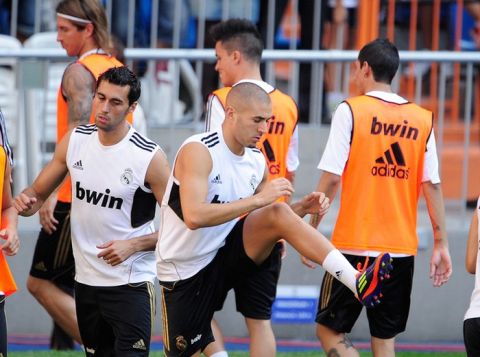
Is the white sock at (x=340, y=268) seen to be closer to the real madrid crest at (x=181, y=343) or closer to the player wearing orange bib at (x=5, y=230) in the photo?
the real madrid crest at (x=181, y=343)

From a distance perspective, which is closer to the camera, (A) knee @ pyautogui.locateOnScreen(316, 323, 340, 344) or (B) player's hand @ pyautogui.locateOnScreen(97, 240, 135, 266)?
(B) player's hand @ pyautogui.locateOnScreen(97, 240, 135, 266)

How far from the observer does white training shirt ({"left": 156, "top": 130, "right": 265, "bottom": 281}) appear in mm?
6492

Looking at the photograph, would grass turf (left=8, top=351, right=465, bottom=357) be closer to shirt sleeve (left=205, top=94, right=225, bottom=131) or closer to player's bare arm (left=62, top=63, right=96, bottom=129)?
player's bare arm (left=62, top=63, right=96, bottom=129)

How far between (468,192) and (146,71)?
8.79 ft

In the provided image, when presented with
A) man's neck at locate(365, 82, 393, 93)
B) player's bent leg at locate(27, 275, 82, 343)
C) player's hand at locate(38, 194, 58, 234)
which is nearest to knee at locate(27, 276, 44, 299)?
player's bent leg at locate(27, 275, 82, 343)

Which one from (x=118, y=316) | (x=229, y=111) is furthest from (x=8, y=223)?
(x=229, y=111)

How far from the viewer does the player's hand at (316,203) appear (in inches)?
258

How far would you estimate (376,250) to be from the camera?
731 cm

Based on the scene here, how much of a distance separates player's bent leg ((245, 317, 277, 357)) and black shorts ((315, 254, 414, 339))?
13.4 inches

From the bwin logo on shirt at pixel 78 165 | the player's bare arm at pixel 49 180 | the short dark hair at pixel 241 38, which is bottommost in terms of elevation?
the player's bare arm at pixel 49 180

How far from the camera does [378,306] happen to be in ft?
24.2

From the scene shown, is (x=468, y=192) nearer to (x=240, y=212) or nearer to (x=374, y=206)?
(x=374, y=206)

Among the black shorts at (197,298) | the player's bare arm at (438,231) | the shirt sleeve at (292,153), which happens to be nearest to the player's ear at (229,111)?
the black shorts at (197,298)

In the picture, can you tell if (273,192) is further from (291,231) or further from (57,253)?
(57,253)
